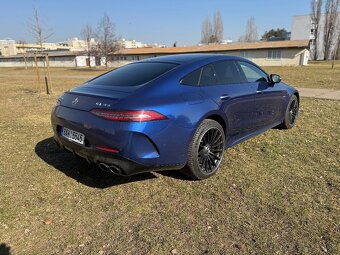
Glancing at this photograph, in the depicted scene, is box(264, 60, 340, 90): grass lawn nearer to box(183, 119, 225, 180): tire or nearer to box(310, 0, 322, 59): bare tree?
box(183, 119, 225, 180): tire

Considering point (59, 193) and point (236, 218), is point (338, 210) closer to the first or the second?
point (236, 218)

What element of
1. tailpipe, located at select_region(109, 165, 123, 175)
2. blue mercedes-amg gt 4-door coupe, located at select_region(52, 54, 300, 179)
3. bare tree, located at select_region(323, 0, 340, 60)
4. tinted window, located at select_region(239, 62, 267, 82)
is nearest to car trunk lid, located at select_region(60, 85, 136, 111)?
blue mercedes-amg gt 4-door coupe, located at select_region(52, 54, 300, 179)

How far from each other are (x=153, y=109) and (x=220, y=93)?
118cm

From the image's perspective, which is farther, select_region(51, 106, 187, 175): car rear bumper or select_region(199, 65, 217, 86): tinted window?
select_region(199, 65, 217, 86): tinted window

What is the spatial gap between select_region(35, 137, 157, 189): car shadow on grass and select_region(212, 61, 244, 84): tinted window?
5.25 feet

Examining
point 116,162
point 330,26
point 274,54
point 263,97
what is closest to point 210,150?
point 116,162

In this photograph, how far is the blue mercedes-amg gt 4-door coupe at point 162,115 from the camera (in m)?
3.30

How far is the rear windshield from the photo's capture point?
3.82 metres

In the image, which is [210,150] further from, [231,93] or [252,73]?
[252,73]

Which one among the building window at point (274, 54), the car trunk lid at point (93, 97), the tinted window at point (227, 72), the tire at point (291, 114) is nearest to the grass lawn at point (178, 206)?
the tire at point (291, 114)

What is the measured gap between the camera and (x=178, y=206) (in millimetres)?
3453

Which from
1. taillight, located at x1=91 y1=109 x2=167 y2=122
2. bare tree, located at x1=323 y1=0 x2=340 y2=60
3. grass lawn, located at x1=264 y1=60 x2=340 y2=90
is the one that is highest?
bare tree, located at x1=323 y1=0 x2=340 y2=60

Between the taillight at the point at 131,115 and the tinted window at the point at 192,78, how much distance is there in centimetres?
69

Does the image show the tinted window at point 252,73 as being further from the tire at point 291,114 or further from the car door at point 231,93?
the tire at point 291,114
